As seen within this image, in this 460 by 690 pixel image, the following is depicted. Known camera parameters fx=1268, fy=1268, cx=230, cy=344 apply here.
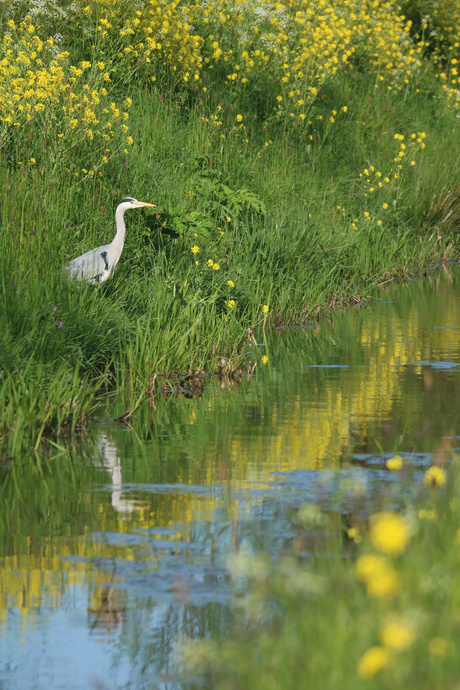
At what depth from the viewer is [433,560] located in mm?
4484

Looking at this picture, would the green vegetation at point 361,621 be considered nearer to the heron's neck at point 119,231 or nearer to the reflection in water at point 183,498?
the reflection in water at point 183,498

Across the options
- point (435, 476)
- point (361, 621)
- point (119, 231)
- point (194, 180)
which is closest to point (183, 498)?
point (435, 476)

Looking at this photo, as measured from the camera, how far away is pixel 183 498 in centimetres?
675

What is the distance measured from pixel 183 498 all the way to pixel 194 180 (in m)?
7.85

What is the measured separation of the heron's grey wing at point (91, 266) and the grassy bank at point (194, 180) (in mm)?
119

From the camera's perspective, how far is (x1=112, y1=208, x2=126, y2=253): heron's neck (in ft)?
36.2

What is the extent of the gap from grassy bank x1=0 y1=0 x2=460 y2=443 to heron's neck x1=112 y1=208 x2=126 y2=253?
1.18 ft

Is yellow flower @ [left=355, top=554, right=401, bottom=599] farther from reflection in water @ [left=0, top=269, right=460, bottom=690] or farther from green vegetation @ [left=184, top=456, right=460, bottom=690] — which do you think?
reflection in water @ [left=0, top=269, right=460, bottom=690]

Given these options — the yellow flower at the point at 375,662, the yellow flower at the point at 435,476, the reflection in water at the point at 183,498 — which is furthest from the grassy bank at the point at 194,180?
the yellow flower at the point at 375,662

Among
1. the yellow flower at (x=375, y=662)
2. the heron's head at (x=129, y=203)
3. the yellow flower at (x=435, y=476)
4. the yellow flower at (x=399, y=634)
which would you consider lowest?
the yellow flower at (x=435, y=476)

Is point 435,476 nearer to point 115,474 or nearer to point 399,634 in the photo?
point 115,474

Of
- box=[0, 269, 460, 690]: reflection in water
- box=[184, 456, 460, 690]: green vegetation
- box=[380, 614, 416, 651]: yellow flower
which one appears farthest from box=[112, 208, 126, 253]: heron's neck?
box=[380, 614, 416, 651]: yellow flower

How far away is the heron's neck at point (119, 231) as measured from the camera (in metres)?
11.0

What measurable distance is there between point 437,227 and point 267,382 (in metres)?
9.09
